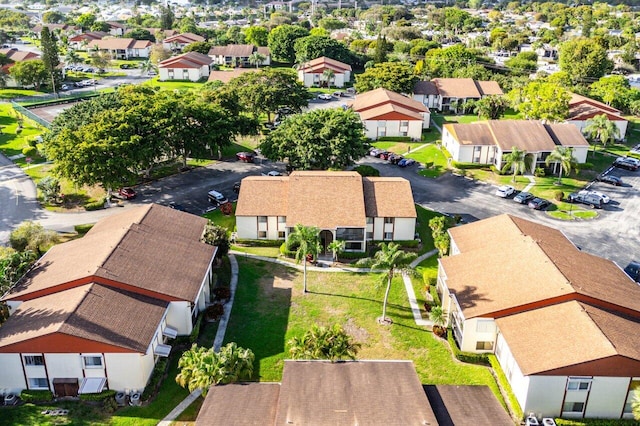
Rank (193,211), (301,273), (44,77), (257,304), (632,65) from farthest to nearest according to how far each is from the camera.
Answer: (632,65), (44,77), (193,211), (301,273), (257,304)

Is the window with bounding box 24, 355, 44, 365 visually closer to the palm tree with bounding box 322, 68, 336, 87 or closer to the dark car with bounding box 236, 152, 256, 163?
the dark car with bounding box 236, 152, 256, 163

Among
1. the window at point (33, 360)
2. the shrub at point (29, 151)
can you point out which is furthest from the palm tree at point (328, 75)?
the window at point (33, 360)

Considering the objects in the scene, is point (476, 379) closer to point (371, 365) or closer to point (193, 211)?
point (371, 365)

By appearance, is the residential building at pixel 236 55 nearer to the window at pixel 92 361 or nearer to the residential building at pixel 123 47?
the residential building at pixel 123 47

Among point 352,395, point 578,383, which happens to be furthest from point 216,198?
point 578,383

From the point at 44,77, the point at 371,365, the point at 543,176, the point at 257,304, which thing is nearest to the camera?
the point at 371,365

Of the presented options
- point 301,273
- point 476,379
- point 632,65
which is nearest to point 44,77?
point 301,273
